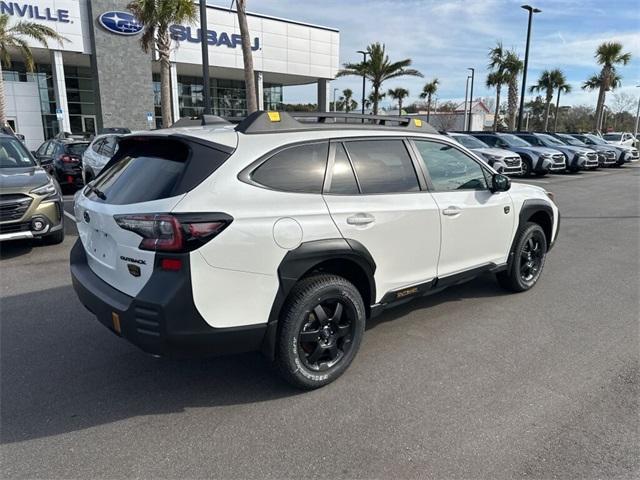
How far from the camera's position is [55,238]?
7.21 meters

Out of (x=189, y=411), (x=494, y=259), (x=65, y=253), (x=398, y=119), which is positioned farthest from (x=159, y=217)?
(x=65, y=253)

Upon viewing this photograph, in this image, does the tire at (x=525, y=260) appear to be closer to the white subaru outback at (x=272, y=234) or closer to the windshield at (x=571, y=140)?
the white subaru outback at (x=272, y=234)

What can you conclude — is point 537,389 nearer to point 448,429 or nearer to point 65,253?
point 448,429

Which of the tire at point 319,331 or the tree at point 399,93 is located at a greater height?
the tree at point 399,93

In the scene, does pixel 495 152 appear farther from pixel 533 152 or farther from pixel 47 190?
pixel 47 190

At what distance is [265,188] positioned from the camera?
291cm

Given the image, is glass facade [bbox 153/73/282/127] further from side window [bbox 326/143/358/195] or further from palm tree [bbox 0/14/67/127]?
side window [bbox 326/143/358/195]

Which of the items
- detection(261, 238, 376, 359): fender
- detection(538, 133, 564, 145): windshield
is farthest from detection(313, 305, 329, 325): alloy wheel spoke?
detection(538, 133, 564, 145): windshield

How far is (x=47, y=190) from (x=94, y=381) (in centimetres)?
437

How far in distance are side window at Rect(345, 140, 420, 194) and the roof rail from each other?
185mm

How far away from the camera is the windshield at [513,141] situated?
18.9 m

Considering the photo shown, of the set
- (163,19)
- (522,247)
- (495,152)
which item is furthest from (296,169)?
(163,19)

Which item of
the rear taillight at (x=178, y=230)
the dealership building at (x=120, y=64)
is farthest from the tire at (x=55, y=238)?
the dealership building at (x=120, y=64)

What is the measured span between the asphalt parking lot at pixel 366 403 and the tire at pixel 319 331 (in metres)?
0.15
